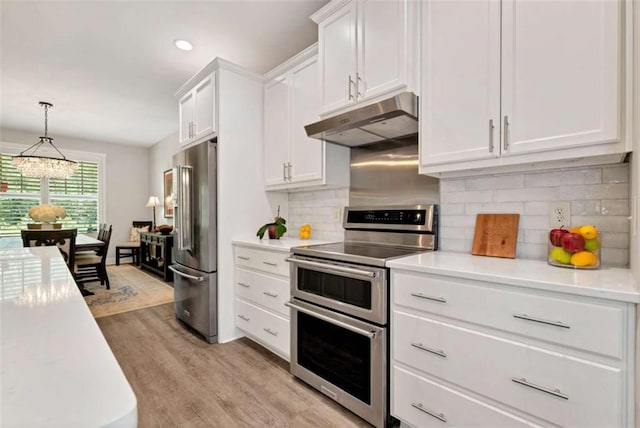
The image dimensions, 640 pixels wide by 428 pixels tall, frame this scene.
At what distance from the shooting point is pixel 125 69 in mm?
3375

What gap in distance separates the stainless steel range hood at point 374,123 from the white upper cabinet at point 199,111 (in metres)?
1.17

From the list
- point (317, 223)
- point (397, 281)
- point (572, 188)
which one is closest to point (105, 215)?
point (317, 223)

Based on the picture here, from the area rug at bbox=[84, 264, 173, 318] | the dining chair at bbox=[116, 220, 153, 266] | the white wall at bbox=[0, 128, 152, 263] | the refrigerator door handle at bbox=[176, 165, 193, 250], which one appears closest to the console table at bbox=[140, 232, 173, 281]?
the area rug at bbox=[84, 264, 173, 318]

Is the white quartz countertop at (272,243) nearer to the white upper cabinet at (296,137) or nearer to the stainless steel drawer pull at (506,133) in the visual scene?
the white upper cabinet at (296,137)

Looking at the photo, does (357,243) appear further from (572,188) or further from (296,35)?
(296,35)

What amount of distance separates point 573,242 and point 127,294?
478 centimetres

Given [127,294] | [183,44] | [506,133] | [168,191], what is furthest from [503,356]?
[168,191]

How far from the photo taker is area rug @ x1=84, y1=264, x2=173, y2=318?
3.66 m

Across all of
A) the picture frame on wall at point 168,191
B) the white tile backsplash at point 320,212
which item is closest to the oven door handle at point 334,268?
the white tile backsplash at point 320,212

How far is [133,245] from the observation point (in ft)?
20.8

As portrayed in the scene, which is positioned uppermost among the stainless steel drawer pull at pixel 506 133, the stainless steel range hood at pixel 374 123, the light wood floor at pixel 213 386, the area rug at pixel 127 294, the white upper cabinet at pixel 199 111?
the white upper cabinet at pixel 199 111

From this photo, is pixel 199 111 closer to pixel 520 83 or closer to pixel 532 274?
pixel 520 83

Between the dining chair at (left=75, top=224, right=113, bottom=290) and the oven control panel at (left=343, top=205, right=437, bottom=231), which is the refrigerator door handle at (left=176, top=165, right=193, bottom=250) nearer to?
the oven control panel at (left=343, top=205, right=437, bottom=231)

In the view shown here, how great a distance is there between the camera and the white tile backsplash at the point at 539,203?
1.45 metres
